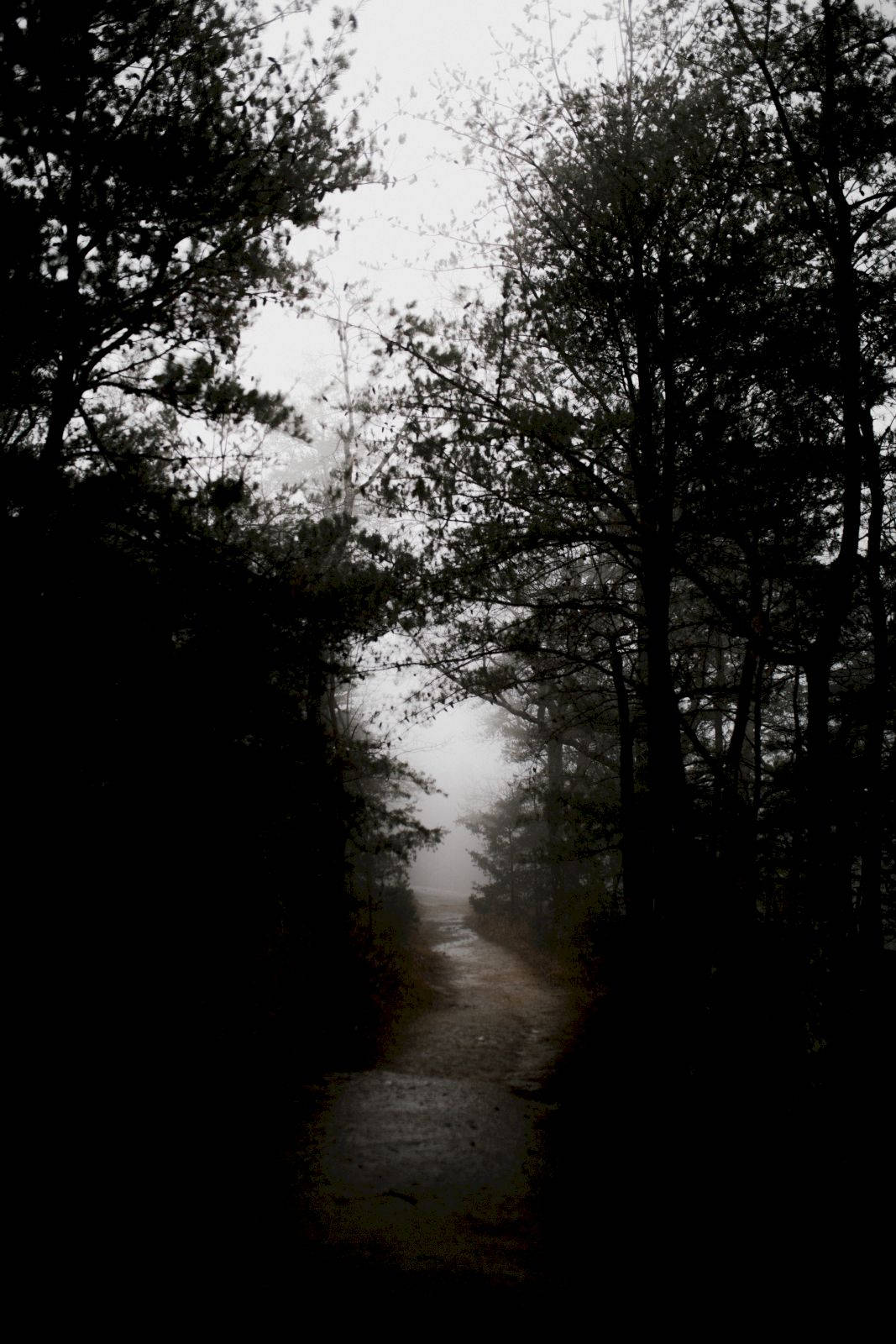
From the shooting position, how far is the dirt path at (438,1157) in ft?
14.4

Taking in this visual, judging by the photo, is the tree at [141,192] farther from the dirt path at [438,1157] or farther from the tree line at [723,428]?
the dirt path at [438,1157]

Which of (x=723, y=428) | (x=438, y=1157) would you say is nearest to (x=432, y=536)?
(x=723, y=428)

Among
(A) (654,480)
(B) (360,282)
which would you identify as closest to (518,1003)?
(A) (654,480)

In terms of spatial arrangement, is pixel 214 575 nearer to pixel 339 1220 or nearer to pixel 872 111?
pixel 339 1220

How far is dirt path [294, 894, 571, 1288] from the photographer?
4398 millimetres

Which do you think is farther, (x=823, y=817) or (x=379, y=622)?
(x=379, y=622)

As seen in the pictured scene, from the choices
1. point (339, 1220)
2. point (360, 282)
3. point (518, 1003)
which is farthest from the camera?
point (518, 1003)

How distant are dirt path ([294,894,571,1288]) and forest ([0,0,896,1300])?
25.7 inches

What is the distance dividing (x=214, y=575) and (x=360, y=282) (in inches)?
150

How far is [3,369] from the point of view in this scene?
171 inches

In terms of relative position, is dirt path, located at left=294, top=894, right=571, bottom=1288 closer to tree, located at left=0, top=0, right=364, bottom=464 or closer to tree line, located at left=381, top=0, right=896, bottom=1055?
tree line, located at left=381, top=0, right=896, bottom=1055

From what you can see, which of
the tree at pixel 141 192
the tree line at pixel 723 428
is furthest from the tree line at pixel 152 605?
the tree line at pixel 723 428

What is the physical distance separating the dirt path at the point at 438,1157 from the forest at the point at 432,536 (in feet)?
2.14

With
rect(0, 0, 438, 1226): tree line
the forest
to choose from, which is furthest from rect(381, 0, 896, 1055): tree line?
rect(0, 0, 438, 1226): tree line
